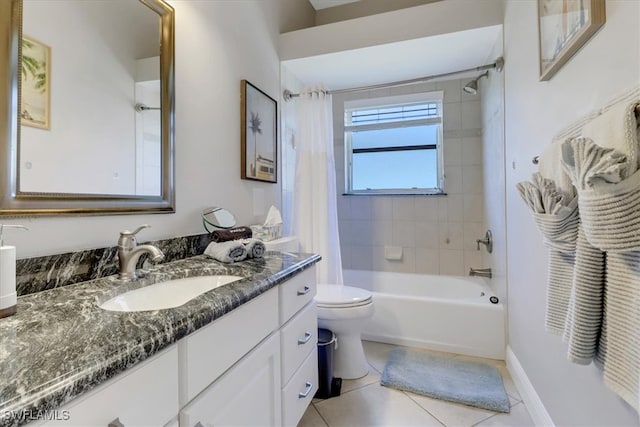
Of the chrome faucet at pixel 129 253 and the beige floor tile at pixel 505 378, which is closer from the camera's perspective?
the chrome faucet at pixel 129 253

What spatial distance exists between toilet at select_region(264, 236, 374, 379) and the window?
1.53m

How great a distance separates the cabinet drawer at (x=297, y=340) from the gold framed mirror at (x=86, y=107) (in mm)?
718

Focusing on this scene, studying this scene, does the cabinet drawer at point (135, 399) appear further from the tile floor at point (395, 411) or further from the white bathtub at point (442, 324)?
the white bathtub at point (442, 324)

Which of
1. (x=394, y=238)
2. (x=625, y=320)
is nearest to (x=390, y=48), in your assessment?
(x=394, y=238)

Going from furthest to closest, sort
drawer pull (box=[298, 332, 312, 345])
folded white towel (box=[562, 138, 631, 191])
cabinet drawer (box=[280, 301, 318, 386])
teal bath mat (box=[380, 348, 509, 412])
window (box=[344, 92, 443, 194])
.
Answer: window (box=[344, 92, 443, 194])
teal bath mat (box=[380, 348, 509, 412])
drawer pull (box=[298, 332, 312, 345])
cabinet drawer (box=[280, 301, 318, 386])
folded white towel (box=[562, 138, 631, 191])

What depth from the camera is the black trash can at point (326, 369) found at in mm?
1643

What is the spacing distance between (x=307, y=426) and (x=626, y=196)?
1.50m

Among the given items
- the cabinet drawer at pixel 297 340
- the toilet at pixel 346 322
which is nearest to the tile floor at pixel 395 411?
the toilet at pixel 346 322

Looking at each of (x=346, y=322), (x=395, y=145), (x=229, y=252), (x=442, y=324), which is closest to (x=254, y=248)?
(x=229, y=252)

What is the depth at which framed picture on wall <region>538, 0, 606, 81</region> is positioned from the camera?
84 centimetres

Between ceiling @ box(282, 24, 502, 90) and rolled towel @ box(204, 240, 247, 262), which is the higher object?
ceiling @ box(282, 24, 502, 90)

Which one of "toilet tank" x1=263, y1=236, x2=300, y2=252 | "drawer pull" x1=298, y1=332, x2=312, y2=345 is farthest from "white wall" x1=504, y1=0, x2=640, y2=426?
"toilet tank" x1=263, y1=236, x2=300, y2=252

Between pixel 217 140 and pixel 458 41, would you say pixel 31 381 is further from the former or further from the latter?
pixel 458 41

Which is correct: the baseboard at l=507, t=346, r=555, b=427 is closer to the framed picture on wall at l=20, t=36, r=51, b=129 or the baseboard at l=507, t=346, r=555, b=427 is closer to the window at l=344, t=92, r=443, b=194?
the window at l=344, t=92, r=443, b=194
